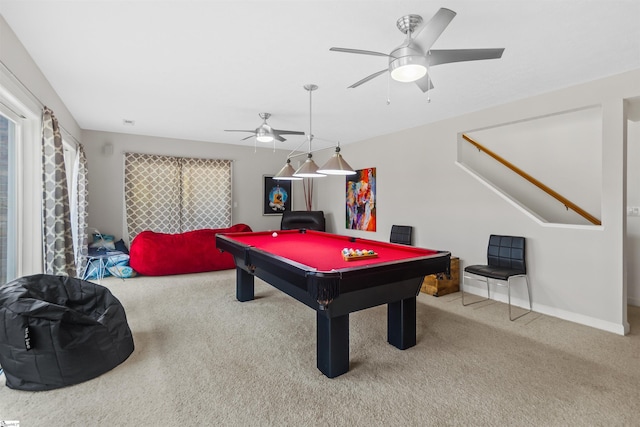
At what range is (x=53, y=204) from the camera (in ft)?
9.67

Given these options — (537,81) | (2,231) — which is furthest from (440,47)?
(2,231)

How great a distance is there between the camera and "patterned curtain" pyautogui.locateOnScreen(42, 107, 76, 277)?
288 cm

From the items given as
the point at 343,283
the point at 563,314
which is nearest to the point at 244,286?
the point at 343,283

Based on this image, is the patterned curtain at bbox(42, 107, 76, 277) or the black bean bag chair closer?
the black bean bag chair

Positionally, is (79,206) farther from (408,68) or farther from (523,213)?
(523,213)

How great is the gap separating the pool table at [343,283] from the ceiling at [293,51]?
5.48 ft

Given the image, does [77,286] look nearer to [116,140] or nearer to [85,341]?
[85,341]

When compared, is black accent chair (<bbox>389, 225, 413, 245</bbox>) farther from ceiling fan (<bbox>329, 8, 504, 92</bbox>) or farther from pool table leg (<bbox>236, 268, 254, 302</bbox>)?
ceiling fan (<bbox>329, 8, 504, 92</bbox>)

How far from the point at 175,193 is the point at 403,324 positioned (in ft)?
16.8

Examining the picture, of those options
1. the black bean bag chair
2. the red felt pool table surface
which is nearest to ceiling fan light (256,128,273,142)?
the red felt pool table surface

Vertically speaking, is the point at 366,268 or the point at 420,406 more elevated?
the point at 366,268

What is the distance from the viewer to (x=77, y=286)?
2594 mm

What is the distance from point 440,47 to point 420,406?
258 centimetres

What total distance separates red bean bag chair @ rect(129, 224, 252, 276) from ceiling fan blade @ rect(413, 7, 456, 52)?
417 cm
